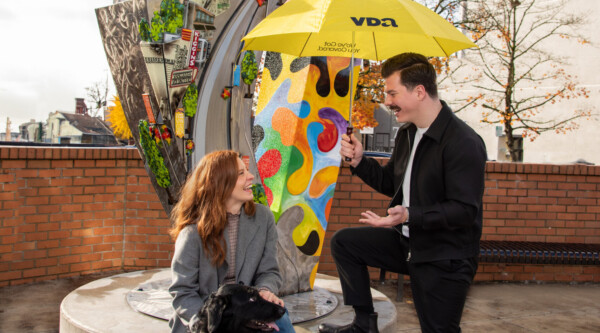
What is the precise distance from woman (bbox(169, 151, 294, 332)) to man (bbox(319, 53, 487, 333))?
651mm

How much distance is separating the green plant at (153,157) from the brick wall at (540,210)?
10.4 ft

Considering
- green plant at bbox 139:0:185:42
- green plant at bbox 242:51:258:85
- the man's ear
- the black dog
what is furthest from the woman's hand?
green plant at bbox 139:0:185:42

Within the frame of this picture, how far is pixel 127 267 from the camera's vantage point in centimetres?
685

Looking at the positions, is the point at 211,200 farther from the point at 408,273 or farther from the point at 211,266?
the point at 408,273

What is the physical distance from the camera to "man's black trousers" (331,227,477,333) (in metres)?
3.06

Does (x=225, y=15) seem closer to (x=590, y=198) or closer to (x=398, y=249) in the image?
(x=398, y=249)

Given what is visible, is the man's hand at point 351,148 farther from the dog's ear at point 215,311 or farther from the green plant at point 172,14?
the green plant at point 172,14

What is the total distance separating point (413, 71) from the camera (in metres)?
3.22

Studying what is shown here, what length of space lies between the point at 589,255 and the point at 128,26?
538 cm

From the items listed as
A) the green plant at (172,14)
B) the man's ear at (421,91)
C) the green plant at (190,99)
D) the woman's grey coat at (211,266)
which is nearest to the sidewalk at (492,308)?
the green plant at (190,99)

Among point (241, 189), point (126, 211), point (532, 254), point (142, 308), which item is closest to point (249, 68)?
point (241, 189)

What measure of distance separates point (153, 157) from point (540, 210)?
4.82 m

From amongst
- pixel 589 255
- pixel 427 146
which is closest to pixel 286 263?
pixel 427 146

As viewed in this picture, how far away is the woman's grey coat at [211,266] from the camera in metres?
2.99
